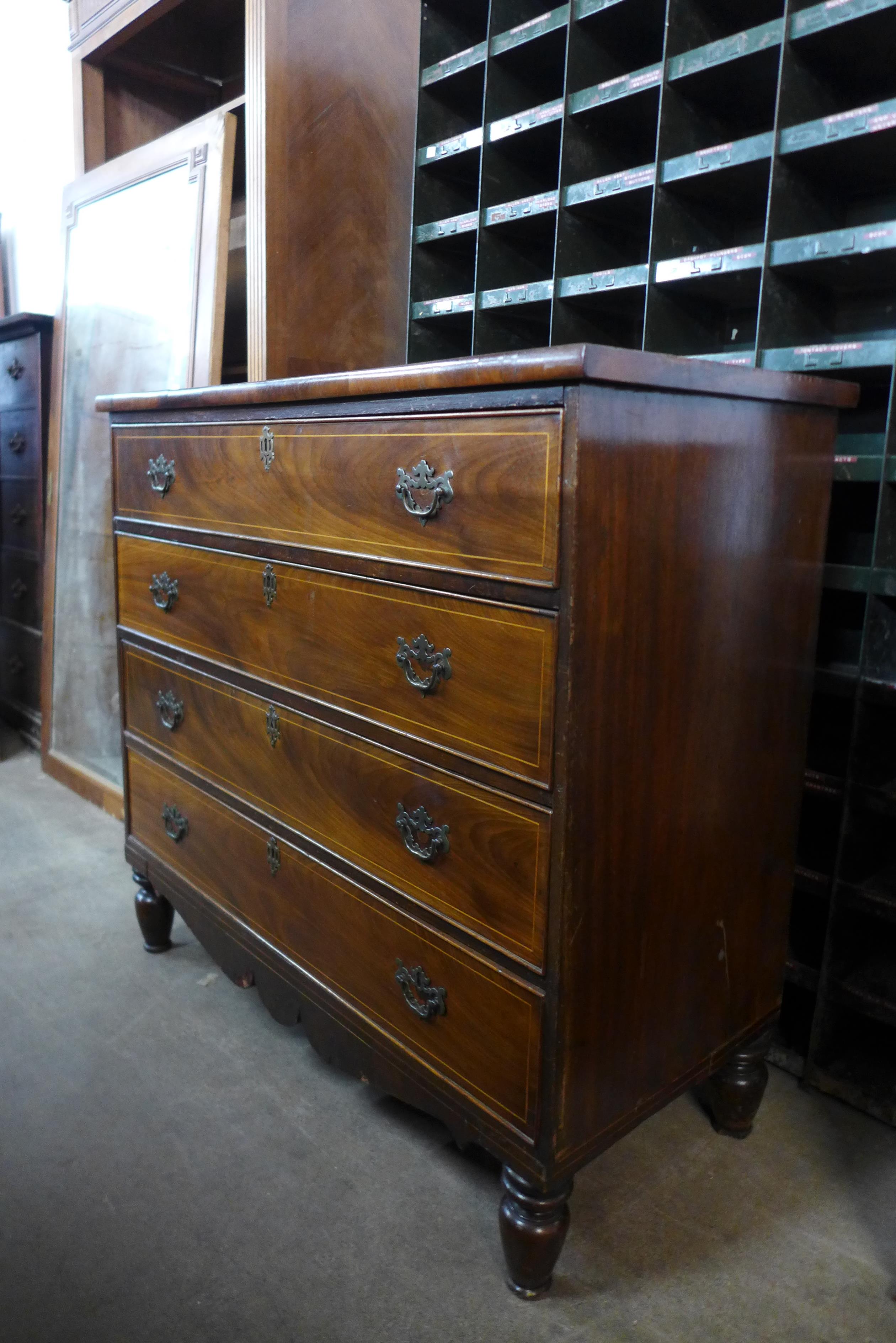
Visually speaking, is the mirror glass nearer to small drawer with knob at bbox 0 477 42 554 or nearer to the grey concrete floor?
small drawer with knob at bbox 0 477 42 554

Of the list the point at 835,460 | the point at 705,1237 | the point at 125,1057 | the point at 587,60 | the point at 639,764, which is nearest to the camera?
the point at 639,764

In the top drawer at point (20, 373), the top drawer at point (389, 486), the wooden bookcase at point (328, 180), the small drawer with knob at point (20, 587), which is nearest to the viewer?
the top drawer at point (389, 486)

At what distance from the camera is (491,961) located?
1221mm

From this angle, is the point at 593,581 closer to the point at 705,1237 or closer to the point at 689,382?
the point at 689,382

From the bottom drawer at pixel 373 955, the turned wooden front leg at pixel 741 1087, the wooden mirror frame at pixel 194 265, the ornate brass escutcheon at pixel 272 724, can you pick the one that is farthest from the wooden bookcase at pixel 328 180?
the turned wooden front leg at pixel 741 1087

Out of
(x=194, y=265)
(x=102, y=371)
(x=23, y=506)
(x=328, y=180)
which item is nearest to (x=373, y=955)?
(x=328, y=180)

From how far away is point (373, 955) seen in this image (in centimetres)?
144

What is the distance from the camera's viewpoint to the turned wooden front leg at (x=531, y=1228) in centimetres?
124

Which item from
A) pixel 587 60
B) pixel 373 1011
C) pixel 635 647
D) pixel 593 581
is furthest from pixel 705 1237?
pixel 587 60

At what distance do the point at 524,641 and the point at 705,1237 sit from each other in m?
0.95

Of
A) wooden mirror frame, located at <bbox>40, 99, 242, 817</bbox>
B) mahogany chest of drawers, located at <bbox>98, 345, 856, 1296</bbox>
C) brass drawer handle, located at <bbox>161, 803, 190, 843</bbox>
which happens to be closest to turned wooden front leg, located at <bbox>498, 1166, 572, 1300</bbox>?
mahogany chest of drawers, located at <bbox>98, 345, 856, 1296</bbox>

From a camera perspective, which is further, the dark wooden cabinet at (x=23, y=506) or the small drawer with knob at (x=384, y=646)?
the dark wooden cabinet at (x=23, y=506)

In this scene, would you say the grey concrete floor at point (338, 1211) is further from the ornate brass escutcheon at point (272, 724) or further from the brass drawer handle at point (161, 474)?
the brass drawer handle at point (161, 474)

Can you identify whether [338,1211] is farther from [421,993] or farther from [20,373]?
[20,373]
